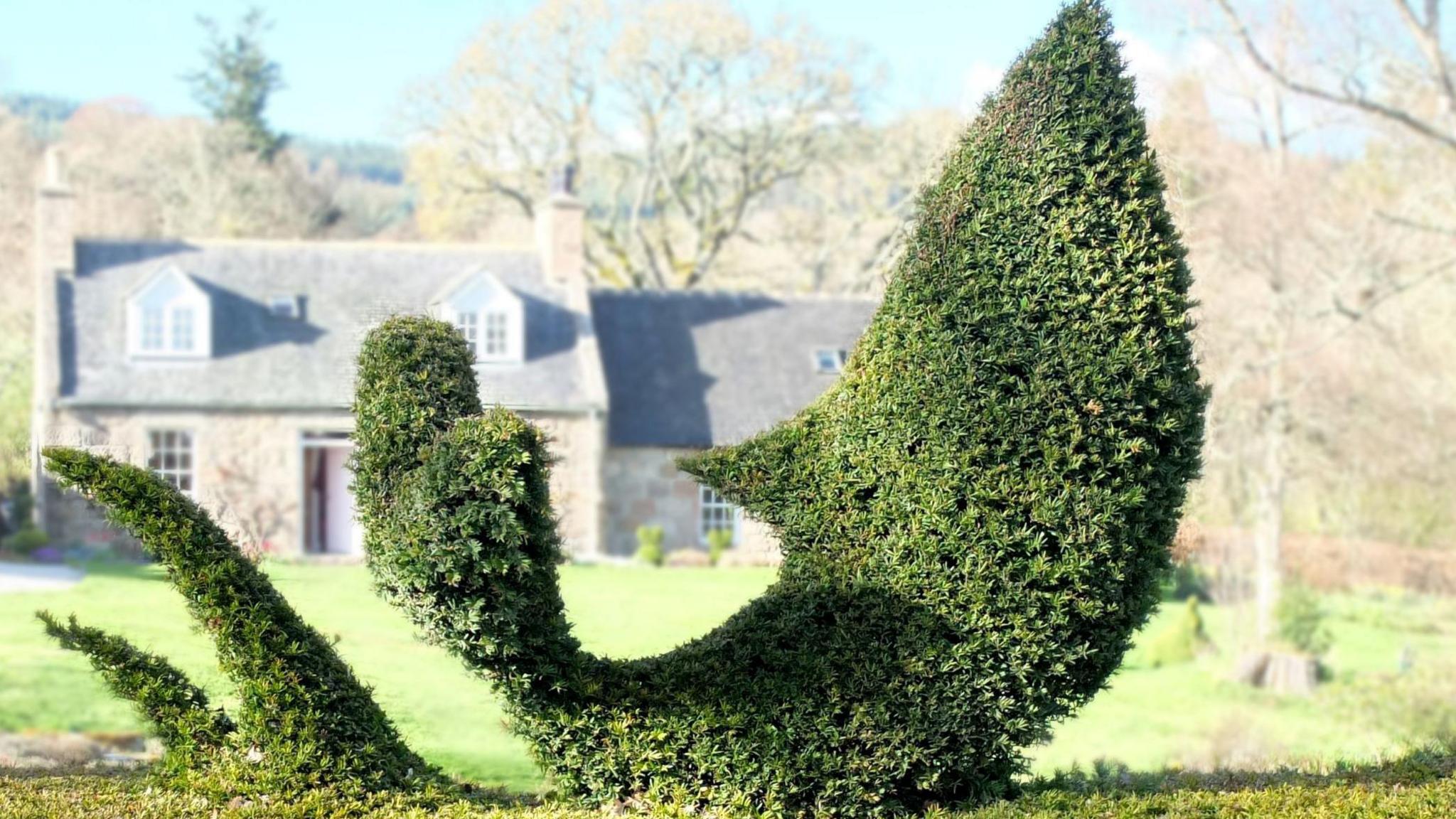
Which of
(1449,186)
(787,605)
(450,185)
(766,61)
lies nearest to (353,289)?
(450,185)

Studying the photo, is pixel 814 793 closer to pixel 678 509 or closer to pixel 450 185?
pixel 678 509

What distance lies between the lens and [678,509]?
24625 millimetres

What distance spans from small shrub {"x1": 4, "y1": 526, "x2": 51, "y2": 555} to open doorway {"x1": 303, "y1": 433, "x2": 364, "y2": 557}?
→ 4185 mm

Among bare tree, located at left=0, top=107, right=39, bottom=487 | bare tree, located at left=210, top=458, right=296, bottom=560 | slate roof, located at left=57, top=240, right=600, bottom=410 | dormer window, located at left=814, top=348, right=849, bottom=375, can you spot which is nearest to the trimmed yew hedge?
bare tree, located at left=210, top=458, right=296, bottom=560

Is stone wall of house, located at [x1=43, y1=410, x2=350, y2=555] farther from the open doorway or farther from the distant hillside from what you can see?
the distant hillside

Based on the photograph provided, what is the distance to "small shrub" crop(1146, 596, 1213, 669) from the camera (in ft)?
61.3

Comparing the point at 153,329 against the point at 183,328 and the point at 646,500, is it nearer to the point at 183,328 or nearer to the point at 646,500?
the point at 183,328

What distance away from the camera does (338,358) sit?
73.4ft

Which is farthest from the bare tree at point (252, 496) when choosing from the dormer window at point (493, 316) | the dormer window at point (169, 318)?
the dormer window at point (493, 316)

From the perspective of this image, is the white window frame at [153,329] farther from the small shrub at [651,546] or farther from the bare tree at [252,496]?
the small shrub at [651,546]

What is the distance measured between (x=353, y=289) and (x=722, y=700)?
21.1 m

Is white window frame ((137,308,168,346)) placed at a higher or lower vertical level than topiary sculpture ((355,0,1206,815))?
higher

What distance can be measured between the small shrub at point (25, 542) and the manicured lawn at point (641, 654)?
314cm

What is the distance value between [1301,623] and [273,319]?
1837cm
